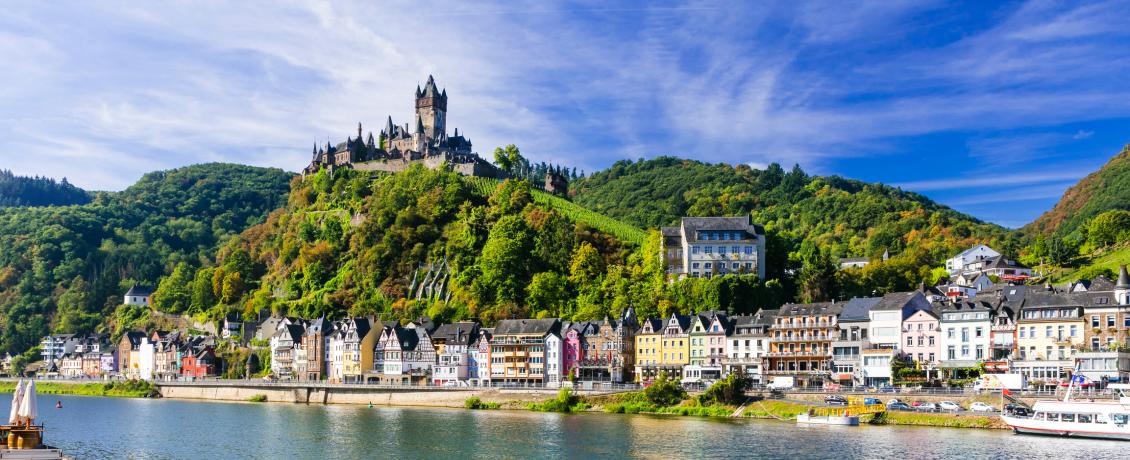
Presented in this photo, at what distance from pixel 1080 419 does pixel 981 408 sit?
5993 mm

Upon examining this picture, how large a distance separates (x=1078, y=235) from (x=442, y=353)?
80472 millimetres

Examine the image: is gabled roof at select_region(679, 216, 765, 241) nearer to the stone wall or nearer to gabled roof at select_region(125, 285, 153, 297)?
the stone wall

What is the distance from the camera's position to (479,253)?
124 meters

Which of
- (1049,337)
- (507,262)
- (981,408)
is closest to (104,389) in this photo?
(507,262)

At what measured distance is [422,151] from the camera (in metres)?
171

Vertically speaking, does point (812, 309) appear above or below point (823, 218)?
below

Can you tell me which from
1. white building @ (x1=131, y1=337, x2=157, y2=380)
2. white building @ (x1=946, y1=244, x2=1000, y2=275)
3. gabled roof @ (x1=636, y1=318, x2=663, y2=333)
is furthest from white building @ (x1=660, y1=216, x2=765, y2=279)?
white building @ (x1=131, y1=337, x2=157, y2=380)

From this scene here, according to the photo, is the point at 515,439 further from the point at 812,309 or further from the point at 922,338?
the point at 922,338

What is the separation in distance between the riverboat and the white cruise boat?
48.3 m

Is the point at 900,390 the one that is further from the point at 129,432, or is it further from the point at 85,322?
the point at 85,322

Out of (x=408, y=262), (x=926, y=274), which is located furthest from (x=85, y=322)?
(x=926, y=274)

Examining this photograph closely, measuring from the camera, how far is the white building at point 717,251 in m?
101

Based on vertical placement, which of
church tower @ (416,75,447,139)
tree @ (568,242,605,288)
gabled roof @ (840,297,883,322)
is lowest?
gabled roof @ (840,297,883,322)

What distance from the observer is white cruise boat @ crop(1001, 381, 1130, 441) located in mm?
55719
